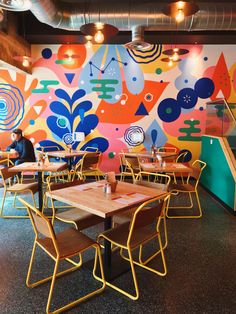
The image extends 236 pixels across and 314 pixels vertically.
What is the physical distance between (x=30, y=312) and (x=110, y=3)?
15.1 ft

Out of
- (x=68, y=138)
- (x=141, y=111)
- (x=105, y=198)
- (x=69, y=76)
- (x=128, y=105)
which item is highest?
(x=69, y=76)

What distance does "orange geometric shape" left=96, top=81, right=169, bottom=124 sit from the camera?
6.52 meters

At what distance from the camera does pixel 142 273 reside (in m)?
2.53

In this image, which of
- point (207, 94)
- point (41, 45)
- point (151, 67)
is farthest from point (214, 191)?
point (41, 45)

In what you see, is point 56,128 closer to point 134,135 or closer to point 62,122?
point 62,122

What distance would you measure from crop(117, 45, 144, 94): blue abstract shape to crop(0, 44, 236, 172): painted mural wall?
2 centimetres

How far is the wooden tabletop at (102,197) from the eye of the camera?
6.83 ft

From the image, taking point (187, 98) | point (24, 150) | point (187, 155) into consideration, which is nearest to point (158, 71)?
point (187, 98)

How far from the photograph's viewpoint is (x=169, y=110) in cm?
657

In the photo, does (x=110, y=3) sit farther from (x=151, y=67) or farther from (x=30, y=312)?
(x=30, y=312)

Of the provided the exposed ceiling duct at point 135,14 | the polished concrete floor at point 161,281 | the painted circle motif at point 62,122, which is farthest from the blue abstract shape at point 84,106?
the polished concrete floor at point 161,281

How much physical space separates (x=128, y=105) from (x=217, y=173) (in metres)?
2.87

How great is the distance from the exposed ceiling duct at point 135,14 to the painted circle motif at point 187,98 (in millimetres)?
2064

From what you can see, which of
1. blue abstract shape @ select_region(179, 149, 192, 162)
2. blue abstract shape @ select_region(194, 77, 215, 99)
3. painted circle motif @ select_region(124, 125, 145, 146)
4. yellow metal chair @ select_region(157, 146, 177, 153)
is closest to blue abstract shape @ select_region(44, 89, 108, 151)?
painted circle motif @ select_region(124, 125, 145, 146)
